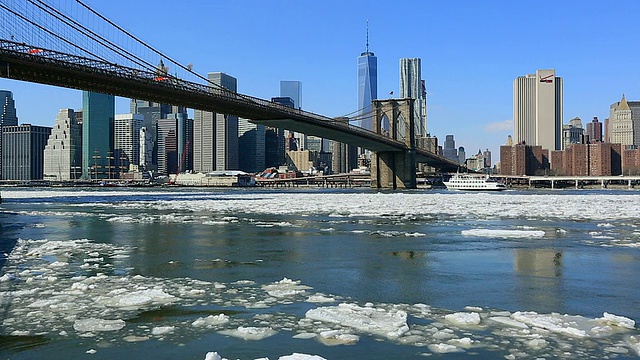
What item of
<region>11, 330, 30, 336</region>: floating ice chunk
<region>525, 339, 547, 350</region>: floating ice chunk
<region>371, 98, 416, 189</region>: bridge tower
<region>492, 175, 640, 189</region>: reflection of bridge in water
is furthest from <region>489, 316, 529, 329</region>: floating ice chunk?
<region>492, 175, 640, 189</region>: reflection of bridge in water

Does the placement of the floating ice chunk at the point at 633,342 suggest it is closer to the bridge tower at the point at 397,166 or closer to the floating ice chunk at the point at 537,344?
the floating ice chunk at the point at 537,344

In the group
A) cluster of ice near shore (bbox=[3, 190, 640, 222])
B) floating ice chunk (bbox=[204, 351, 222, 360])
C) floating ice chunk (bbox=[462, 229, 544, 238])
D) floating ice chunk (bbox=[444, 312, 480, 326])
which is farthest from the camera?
cluster of ice near shore (bbox=[3, 190, 640, 222])

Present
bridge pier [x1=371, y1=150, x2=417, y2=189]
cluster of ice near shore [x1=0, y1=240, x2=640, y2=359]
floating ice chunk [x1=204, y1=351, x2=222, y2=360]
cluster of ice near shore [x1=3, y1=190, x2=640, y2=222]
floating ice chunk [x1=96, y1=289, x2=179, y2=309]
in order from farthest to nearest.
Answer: bridge pier [x1=371, y1=150, x2=417, y2=189]
cluster of ice near shore [x1=3, y1=190, x2=640, y2=222]
floating ice chunk [x1=96, y1=289, x2=179, y2=309]
cluster of ice near shore [x1=0, y1=240, x2=640, y2=359]
floating ice chunk [x1=204, y1=351, x2=222, y2=360]

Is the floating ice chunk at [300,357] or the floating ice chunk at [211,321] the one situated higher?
the floating ice chunk at [300,357]

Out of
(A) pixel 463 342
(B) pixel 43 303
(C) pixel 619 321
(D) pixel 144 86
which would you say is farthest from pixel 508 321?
(D) pixel 144 86

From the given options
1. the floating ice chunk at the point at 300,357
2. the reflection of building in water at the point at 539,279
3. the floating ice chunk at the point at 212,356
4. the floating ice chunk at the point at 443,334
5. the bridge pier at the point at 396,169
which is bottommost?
the reflection of building in water at the point at 539,279

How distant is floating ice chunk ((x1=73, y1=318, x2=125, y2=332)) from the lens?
717cm

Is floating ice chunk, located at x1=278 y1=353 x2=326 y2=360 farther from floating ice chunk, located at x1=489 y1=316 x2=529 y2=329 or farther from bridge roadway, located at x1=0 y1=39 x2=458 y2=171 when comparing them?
bridge roadway, located at x1=0 y1=39 x2=458 y2=171

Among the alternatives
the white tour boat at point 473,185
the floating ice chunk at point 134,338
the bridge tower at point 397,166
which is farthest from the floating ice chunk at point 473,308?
the white tour boat at point 473,185

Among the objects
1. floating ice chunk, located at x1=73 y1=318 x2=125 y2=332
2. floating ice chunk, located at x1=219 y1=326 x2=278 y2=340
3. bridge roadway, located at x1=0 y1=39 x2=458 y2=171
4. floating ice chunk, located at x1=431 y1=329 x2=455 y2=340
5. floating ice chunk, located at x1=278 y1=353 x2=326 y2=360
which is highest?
bridge roadway, located at x1=0 y1=39 x2=458 y2=171

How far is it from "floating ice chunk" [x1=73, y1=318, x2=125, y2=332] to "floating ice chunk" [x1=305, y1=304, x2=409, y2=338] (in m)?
2.45

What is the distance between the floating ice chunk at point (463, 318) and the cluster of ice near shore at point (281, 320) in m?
0.01

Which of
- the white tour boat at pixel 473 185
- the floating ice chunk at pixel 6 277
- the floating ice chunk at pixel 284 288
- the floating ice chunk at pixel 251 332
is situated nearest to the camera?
the floating ice chunk at pixel 251 332

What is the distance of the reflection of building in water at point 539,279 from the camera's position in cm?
855
